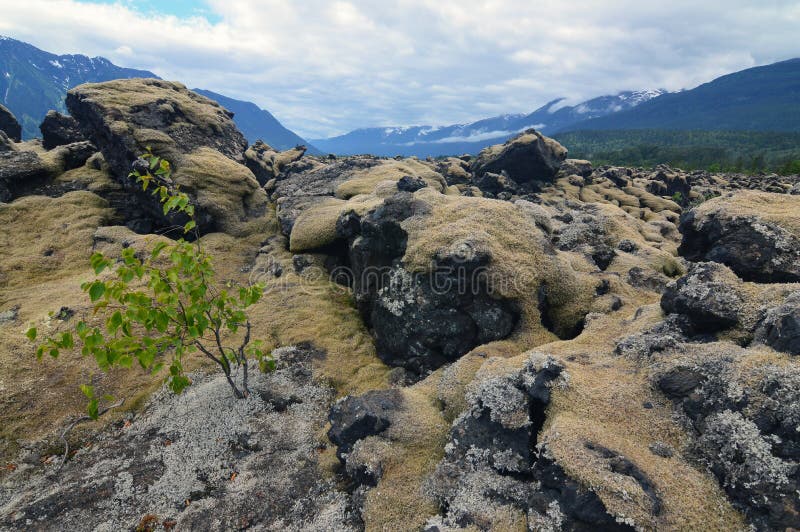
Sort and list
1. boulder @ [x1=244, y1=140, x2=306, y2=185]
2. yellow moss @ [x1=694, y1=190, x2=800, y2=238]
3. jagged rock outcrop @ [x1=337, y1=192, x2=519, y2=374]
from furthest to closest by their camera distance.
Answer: boulder @ [x1=244, y1=140, x2=306, y2=185] < jagged rock outcrop @ [x1=337, y1=192, x2=519, y2=374] < yellow moss @ [x1=694, y1=190, x2=800, y2=238]

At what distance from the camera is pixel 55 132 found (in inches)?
1419

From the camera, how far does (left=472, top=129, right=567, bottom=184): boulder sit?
38.5 meters

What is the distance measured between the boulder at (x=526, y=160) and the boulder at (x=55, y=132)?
3748 cm

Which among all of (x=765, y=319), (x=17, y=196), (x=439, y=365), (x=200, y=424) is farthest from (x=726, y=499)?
(x=17, y=196)

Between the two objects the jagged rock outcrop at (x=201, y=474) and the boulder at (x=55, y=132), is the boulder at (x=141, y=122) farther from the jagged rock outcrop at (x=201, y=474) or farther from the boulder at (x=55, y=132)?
the jagged rock outcrop at (x=201, y=474)

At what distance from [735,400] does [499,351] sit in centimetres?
478

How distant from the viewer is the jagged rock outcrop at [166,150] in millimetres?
20531

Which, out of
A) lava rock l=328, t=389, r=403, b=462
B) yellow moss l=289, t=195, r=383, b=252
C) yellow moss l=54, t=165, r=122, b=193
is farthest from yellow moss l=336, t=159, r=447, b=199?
lava rock l=328, t=389, r=403, b=462

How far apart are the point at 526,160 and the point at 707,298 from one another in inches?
1310

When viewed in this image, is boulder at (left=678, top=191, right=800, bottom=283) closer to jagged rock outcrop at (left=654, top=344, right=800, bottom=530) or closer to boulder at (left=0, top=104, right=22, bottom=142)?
jagged rock outcrop at (left=654, top=344, right=800, bottom=530)

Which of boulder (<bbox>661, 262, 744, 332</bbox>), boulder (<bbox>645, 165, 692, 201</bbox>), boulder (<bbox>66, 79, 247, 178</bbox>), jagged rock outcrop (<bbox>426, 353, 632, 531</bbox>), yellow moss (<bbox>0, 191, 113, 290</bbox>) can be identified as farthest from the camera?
boulder (<bbox>645, 165, 692, 201</bbox>)

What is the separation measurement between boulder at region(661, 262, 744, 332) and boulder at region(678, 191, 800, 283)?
163 centimetres

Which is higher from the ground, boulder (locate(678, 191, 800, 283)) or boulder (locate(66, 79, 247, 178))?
boulder (locate(66, 79, 247, 178))

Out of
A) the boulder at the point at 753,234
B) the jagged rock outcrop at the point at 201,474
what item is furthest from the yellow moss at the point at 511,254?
the jagged rock outcrop at the point at 201,474
